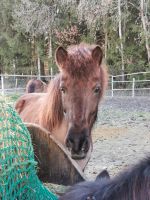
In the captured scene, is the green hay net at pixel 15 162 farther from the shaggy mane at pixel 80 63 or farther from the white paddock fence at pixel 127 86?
the white paddock fence at pixel 127 86

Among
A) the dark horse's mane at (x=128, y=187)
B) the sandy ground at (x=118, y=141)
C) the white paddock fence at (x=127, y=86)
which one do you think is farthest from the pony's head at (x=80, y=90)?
the white paddock fence at (x=127, y=86)

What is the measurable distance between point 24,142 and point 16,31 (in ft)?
96.0

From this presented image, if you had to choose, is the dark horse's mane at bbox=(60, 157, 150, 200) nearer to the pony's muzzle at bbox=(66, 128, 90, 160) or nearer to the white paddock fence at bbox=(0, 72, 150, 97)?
the pony's muzzle at bbox=(66, 128, 90, 160)

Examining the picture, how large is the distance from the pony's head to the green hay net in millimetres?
921

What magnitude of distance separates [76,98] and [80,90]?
8 centimetres

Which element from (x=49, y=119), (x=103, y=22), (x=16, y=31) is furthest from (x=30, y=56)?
(x=49, y=119)

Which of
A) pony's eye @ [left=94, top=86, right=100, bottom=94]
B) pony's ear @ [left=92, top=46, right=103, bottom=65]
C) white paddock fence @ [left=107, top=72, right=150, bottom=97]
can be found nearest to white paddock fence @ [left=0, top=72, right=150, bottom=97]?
white paddock fence @ [left=107, top=72, right=150, bottom=97]

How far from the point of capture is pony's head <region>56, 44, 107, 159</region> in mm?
2512

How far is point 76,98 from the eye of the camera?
8.81 feet

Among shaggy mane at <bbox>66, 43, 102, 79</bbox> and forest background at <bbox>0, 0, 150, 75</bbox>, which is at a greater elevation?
forest background at <bbox>0, 0, 150, 75</bbox>

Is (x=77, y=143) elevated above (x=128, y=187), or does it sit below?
below

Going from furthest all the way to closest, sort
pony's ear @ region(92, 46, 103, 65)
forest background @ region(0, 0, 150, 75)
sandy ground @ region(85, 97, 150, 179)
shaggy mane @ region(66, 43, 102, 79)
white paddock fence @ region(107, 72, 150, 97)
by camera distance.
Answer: forest background @ region(0, 0, 150, 75) < white paddock fence @ region(107, 72, 150, 97) < sandy ground @ region(85, 97, 150, 179) < pony's ear @ region(92, 46, 103, 65) < shaggy mane @ region(66, 43, 102, 79)

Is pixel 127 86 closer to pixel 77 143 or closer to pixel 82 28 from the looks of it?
pixel 82 28

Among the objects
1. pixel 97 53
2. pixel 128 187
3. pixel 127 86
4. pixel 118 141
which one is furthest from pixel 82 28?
pixel 128 187
